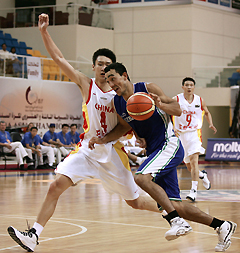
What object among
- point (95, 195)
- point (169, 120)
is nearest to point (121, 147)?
point (169, 120)

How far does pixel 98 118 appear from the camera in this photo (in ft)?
17.3

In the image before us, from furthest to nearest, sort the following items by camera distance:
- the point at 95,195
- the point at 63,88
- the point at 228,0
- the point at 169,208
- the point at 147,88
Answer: the point at 228,0 < the point at 63,88 < the point at 95,195 < the point at 147,88 < the point at 169,208

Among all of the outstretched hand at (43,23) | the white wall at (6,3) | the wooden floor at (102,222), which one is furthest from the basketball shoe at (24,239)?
the white wall at (6,3)

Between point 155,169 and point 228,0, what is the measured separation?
2228 cm

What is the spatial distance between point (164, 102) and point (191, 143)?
4792 mm

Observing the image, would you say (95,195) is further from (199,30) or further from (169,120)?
(199,30)

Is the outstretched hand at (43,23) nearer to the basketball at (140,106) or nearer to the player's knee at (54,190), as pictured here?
the basketball at (140,106)

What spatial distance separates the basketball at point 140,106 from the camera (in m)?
4.55

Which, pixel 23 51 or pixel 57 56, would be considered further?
pixel 23 51

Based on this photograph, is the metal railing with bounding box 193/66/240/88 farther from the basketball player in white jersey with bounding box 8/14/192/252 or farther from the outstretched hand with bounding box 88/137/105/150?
the outstretched hand with bounding box 88/137/105/150

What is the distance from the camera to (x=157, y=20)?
2420 cm

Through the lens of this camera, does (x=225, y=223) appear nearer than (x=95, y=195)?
Yes

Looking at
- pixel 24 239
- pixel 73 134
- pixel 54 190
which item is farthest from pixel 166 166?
pixel 73 134

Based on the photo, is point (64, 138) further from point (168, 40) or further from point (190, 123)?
point (168, 40)
